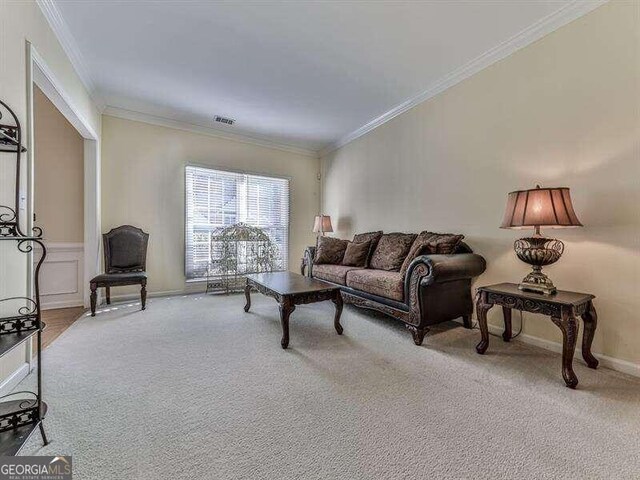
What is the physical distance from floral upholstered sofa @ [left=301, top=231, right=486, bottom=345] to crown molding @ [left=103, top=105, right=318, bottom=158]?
273 centimetres

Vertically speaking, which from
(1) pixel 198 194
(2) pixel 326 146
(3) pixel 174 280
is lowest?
(3) pixel 174 280

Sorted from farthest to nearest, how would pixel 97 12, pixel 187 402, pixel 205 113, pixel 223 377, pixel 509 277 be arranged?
1. pixel 205 113
2. pixel 509 277
3. pixel 97 12
4. pixel 223 377
5. pixel 187 402

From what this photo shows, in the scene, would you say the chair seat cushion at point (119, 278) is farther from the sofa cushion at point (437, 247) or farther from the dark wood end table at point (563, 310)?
the dark wood end table at point (563, 310)

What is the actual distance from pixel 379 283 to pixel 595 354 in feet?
5.75

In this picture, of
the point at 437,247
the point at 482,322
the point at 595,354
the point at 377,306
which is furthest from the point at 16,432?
the point at 595,354

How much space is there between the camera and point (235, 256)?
4.66 metres

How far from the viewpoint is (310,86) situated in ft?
11.1

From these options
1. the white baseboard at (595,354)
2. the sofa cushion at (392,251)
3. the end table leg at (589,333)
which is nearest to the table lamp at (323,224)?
the sofa cushion at (392,251)

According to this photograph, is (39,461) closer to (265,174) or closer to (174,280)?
(174,280)

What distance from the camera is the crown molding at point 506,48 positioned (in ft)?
7.25

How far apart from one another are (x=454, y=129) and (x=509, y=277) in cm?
173

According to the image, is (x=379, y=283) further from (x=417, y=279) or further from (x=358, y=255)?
(x=358, y=255)

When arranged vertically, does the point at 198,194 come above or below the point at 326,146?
below

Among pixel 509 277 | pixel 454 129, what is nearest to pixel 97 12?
pixel 454 129
